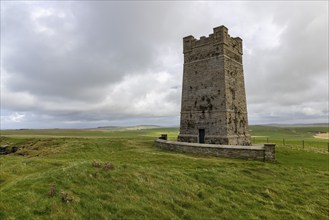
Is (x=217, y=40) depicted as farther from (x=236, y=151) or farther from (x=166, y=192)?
(x=166, y=192)

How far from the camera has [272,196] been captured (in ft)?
46.0

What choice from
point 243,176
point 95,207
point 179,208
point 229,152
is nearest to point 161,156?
point 229,152

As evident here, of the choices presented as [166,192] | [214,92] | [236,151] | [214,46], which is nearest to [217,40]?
[214,46]

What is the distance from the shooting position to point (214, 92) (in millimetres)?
28047

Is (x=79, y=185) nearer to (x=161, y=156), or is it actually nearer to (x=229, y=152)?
(x=161, y=156)

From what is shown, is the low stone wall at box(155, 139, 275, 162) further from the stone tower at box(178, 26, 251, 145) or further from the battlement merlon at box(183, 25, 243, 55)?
the battlement merlon at box(183, 25, 243, 55)

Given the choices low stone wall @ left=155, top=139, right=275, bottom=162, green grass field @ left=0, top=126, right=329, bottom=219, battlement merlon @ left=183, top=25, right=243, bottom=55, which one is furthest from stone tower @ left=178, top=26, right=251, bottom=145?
green grass field @ left=0, top=126, right=329, bottom=219

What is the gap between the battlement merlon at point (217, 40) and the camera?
28047 millimetres

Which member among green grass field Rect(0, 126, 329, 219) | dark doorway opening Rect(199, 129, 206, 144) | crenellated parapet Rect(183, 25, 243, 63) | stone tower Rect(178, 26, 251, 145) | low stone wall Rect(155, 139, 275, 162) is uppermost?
crenellated parapet Rect(183, 25, 243, 63)

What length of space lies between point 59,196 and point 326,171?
65.6ft

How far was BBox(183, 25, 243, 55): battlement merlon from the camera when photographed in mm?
28047

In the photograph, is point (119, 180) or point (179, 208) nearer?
point (179, 208)

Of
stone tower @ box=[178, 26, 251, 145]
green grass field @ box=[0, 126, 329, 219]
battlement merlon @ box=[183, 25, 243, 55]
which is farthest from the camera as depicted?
battlement merlon @ box=[183, 25, 243, 55]

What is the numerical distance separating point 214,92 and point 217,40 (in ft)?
21.2
